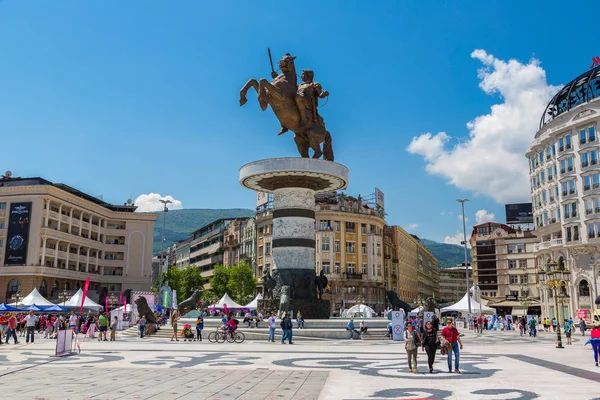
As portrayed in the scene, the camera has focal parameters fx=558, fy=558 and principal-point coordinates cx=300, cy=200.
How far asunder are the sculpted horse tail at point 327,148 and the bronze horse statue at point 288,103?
0.56 metres

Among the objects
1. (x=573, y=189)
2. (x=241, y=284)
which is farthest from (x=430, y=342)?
(x=241, y=284)

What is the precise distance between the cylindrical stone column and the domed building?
143 ft

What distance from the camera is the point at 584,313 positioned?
176 ft

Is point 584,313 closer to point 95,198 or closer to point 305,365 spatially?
point 305,365

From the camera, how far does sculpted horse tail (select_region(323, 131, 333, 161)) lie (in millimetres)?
38812

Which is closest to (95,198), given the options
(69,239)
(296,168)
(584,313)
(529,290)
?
(69,239)

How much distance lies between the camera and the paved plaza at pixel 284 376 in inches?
480

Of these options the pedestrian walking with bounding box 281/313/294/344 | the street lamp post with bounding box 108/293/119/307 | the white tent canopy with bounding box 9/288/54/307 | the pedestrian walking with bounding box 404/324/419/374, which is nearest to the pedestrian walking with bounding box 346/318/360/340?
the pedestrian walking with bounding box 281/313/294/344

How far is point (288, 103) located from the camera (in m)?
36.6

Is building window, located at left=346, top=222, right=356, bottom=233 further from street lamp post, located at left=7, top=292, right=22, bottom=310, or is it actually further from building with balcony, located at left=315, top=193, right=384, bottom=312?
street lamp post, located at left=7, top=292, right=22, bottom=310

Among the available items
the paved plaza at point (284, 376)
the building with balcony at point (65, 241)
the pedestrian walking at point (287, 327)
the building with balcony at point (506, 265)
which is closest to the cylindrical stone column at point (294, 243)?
the pedestrian walking at point (287, 327)

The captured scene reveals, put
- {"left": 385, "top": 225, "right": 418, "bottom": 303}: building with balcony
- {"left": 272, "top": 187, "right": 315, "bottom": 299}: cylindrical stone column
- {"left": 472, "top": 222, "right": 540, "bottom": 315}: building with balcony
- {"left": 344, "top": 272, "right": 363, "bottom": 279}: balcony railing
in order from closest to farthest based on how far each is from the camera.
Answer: {"left": 272, "top": 187, "right": 315, "bottom": 299}: cylindrical stone column < {"left": 344, "top": 272, "right": 363, "bottom": 279}: balcony railing < {"left": 472, "top": 222, "right": 540, "bottom": 315}: building with balcony < {"left": 385, "top": 225, "right": 418, "bottom": 303}: building with balcony

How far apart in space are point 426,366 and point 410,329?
229 cm

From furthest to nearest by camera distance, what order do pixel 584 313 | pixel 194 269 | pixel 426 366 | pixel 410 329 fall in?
pixel 194 269
pixel 584 313
pixel 426 366
pixel 410 329
